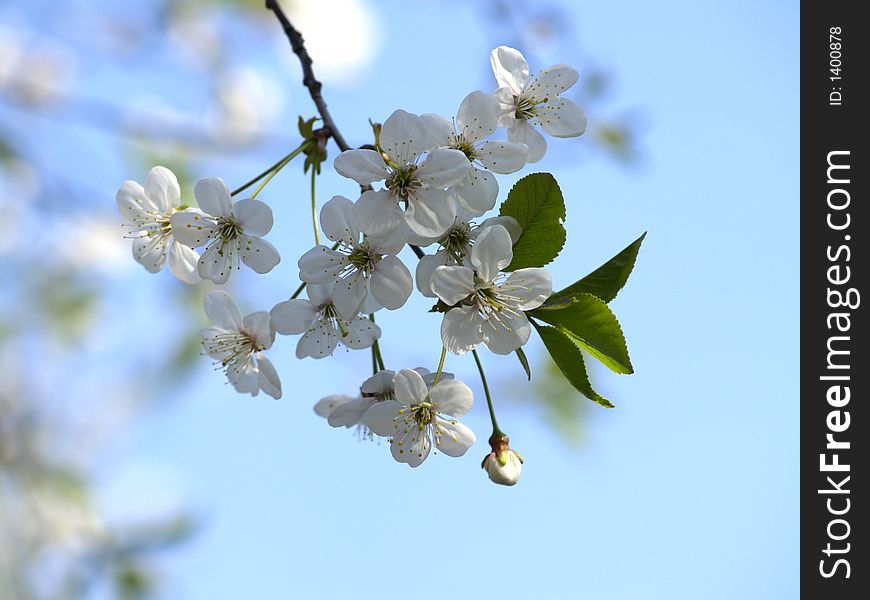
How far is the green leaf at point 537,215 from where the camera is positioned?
1021mm

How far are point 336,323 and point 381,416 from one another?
0.16 meters

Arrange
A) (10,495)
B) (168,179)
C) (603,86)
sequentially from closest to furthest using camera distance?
(168,179)
(603,86)
(10,495)

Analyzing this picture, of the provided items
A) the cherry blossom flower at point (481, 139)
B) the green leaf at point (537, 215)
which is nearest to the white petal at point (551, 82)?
the cherry blossom flower at point (481, 139)

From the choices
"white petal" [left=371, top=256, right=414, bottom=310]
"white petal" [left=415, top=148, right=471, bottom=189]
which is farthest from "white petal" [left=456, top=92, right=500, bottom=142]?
"white petal" [left=371, top=256, right=414, bottom=310]

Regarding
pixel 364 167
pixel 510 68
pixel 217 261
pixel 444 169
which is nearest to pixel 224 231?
pixel 217 261

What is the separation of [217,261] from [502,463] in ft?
1.59

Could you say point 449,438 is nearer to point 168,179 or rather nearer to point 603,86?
point 168,179

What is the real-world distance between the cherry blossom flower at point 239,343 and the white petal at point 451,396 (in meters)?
0.27

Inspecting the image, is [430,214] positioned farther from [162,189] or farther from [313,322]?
[162,189]

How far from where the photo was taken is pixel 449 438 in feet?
3.79

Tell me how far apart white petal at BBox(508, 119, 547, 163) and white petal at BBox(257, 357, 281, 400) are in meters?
0.49

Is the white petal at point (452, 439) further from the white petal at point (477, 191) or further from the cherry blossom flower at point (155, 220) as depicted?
the cherry blossom flower at point (155, 220)

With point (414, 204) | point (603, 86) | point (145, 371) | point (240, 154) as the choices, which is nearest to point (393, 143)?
point (414, 204)

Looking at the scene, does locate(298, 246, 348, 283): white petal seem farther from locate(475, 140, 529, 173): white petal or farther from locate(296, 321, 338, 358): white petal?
locate(475, 140, 529, 173): white petal
